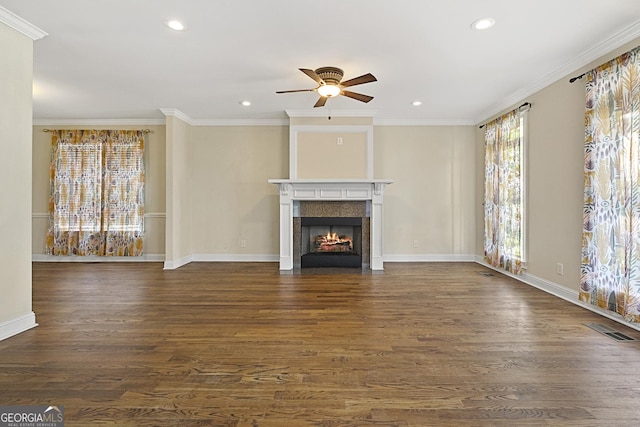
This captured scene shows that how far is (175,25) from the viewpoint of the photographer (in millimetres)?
2869

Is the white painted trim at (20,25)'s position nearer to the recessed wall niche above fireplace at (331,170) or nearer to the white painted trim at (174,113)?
the white painted trim at (174,113)

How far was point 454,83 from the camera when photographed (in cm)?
427

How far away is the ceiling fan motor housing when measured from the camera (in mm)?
3664

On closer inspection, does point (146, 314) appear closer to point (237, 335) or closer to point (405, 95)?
point (237, 335)

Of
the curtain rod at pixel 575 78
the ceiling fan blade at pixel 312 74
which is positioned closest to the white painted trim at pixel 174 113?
the ceiling fan blade at pixel 312 74

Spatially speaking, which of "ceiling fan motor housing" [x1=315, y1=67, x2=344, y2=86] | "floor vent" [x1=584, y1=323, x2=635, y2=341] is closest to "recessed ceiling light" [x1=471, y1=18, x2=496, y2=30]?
"ceiling fan motor housing" [x1=315, y1=67, x2=344, y2=86]

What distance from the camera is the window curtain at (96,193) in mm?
5992

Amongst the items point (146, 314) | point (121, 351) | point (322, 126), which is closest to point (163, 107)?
point (322, 126)

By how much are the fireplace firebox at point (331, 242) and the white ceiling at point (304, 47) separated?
1.97m

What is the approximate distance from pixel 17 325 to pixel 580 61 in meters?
5.84

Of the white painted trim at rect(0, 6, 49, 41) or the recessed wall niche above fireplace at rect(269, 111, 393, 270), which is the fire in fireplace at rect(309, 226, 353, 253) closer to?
the recessed wall niche above fireplace at rect(269, 111, 393, 270)

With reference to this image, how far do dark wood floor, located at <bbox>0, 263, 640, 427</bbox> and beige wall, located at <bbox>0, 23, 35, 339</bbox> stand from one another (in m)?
0.27

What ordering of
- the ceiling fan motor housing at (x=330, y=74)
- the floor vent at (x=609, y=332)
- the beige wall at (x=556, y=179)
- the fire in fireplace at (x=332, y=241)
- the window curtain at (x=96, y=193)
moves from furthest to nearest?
the window curtain at (x=96, y=193) < the fire in fireplace at (x=332, y=241) < the ceiling fan motor housing at (x=330, y=74) < the beige wall at (x=556, y=179) < the floor vent at (x=609, y=332)

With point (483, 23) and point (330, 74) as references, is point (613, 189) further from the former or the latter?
point (330, 74)
